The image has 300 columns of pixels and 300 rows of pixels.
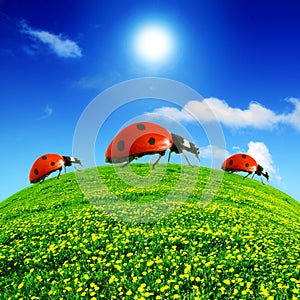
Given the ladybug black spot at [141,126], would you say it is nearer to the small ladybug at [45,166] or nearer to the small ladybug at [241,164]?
the small ladybug at [45,166]

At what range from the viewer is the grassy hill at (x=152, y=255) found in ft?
24.3

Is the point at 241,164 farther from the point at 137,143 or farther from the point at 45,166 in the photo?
the point at 137,143

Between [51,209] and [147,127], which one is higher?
[147,127]

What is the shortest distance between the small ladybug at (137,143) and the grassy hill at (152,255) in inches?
78.3

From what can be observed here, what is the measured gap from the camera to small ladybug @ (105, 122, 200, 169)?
46.6ft

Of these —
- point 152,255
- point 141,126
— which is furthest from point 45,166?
point 152,255

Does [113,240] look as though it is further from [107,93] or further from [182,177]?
[182,177]

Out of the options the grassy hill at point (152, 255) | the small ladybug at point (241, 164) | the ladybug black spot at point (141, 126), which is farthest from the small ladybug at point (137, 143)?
the small ladybug at point (241, 164)

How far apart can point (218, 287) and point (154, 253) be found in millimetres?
2109

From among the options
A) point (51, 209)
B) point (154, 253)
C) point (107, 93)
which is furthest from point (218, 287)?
point (51, 209)

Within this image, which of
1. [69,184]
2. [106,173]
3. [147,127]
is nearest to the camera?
[147,127]

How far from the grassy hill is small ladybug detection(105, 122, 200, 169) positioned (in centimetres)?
199

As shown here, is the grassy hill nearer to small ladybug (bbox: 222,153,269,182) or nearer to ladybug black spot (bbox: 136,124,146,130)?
ladybug black spot (bbox: 136,124,146,130)

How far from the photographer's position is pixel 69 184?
69.8 feet
